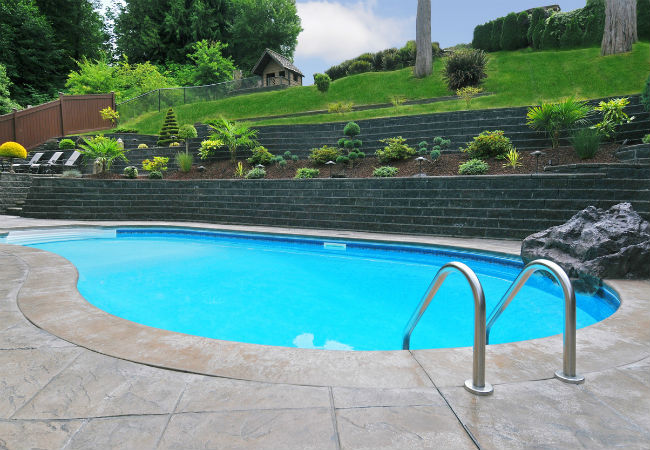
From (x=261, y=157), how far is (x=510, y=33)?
18.5 m

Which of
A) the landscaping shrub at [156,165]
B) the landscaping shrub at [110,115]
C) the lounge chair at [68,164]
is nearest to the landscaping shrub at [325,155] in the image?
the landscaping shrub at [156,165]

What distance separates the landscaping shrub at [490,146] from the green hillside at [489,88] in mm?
4692

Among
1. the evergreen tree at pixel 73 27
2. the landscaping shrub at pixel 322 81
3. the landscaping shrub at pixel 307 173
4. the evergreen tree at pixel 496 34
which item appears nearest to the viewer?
the landscaping shrub at pixel 307 173

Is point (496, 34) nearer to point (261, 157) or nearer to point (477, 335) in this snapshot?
point (261, 157)

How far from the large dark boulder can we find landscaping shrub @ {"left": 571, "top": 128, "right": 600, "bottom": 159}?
3.08 metres

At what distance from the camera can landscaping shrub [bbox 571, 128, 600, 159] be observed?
7762 millimetres

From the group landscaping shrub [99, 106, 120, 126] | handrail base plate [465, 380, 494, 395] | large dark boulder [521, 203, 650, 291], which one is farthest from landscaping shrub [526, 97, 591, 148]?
landscaping shrub [99, 106, 120, 126]

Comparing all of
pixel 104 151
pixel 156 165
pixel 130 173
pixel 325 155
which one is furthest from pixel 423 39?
pixel 104 151

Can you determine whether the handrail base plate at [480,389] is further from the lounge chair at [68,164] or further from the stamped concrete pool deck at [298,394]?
the lounge chair at [68,164]

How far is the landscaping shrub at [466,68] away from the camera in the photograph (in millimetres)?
15695

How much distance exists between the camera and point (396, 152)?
34.6 feet

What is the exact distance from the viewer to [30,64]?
26.4 meters

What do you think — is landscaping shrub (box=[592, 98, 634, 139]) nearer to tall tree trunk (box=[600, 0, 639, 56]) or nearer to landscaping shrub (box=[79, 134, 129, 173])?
tall tree trunk (box=[600, 0, 639, 56])

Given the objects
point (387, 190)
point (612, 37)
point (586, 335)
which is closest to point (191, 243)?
point (387, 190)
